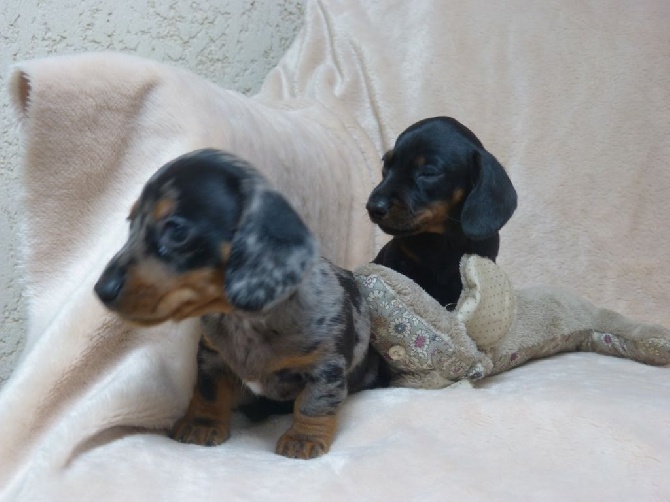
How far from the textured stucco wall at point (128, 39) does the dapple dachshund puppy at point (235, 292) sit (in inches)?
33.2

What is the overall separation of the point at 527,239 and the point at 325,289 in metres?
1.43

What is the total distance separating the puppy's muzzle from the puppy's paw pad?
1.47 feet

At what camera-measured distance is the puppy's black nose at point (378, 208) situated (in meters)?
2.07

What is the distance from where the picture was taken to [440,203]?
215 centimetres

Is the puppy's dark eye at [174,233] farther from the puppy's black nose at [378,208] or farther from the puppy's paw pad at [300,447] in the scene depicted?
the puppy's black nose at [378,208]

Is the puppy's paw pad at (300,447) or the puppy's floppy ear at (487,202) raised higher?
the puppy's floppy ear at (487,202)

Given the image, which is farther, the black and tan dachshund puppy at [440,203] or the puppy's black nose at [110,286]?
the black and tan dachshund puppy at [440,203]

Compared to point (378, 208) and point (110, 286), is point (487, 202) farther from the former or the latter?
point (110, 286)

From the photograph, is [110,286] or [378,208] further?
[378,208]

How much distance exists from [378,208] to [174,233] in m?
0.88

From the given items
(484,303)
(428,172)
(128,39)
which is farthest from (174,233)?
(128,39)

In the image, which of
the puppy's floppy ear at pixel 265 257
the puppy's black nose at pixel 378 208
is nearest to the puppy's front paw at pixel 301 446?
the puppy's floppy ear at pixel 265 257

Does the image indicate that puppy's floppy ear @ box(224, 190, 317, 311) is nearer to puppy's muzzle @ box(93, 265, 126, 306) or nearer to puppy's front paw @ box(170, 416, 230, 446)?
puppy's muzzle @ box(93, 265, 126, 306)

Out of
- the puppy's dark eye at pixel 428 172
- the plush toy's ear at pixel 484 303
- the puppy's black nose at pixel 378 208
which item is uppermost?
the puppy's dark eye at pixel 428 172
